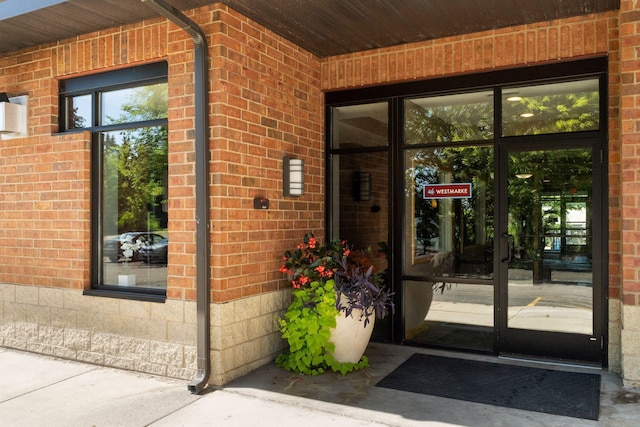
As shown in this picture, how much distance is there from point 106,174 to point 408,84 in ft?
10.9

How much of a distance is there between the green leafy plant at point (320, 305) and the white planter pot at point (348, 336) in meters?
0.05

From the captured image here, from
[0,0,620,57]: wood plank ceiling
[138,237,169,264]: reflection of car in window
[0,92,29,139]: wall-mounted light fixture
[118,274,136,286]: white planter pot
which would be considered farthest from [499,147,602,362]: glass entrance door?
[0,92,29,139]: wall-mounted light fixture

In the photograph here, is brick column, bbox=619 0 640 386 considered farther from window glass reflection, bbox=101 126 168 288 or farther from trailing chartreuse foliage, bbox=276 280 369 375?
window glass reflection, bbox=101 126 168 288

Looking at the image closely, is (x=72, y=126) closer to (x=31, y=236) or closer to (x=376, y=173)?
(x=31, y=236)

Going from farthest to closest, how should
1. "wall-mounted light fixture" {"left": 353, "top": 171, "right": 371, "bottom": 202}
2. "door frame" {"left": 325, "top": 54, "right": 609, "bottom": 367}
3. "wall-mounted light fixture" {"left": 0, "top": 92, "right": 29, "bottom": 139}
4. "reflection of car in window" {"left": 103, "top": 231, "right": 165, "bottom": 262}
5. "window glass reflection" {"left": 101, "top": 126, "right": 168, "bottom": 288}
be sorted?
1. "wall-mounted light fixture" {"left": 353, "top": 171, "right": 371, "bottom": 202}
2. "wall-mounted light fixture" {"left": 0, "top": 92, "right": 29, "bottom": 139}
3. "reflection of car in window" {"left": 103, "top": 231, "right": 165, "bottom": 262}
4. "window glass reflection" {"left": 101, "top": 126, "right": 168, "bottom": 288}
5. "door frame" {"left": 325, "top": 54, "right": 609, "bottom": 367}

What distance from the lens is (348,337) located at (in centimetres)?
479

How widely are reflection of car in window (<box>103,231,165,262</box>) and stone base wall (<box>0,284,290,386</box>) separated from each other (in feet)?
1.51

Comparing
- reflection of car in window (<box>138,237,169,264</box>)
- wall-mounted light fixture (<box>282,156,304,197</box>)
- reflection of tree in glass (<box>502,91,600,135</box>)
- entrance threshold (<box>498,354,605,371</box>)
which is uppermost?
reflection of tree in glass (<box>502,91,600,135</box>)

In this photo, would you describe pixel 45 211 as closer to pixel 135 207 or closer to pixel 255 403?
pixel 135 207

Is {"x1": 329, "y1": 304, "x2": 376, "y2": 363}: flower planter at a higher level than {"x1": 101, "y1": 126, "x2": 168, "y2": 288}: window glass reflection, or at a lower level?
lower

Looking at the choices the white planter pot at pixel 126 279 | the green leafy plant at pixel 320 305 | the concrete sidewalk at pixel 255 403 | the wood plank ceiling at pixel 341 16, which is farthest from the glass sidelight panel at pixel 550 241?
the white planter pot at pixel 126 279

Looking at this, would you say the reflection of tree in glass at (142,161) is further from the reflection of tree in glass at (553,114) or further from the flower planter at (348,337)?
the reflection of tree in glass at (553,114)

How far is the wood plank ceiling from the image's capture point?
450cm

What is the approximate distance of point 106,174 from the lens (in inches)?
213
